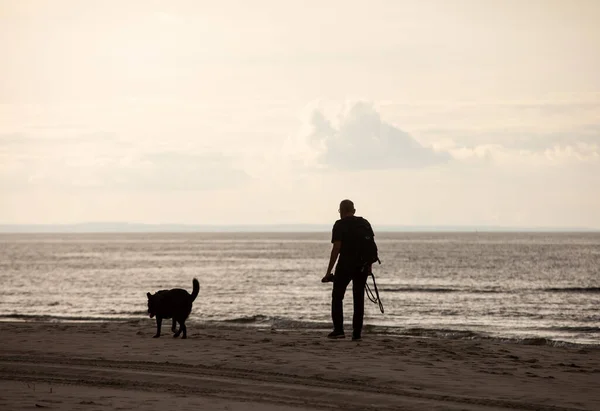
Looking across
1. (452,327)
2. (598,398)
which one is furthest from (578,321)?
(598,398)

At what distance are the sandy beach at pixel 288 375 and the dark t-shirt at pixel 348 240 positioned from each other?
131cm

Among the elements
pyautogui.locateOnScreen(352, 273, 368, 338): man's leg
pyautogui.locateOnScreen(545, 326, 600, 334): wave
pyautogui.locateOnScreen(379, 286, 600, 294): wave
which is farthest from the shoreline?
pyautogui.locateOnScreen(379, 286, 600, 294): wave

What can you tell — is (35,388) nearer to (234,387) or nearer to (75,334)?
(234,387)

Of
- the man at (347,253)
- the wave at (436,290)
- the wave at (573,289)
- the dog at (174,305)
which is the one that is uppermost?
the man at (347,253)

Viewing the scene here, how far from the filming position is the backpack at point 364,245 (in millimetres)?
12000

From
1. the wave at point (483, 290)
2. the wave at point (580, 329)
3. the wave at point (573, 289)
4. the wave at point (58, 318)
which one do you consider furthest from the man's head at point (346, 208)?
the wave at point (573, 289)

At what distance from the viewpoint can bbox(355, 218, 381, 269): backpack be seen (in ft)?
39.4

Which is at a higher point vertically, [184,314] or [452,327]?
[184,314]

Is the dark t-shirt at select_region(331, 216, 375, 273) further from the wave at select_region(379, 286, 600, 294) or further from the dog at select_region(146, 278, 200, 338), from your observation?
the wave at select_region(379, 286, 600, 294)

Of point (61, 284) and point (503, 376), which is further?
point (61, 284)

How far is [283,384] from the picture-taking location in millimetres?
8742

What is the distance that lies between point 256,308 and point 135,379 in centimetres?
2057

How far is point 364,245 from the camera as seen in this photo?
12023 millimetres

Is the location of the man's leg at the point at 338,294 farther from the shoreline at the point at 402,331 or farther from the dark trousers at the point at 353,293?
the shoreline at the point at 402,331
